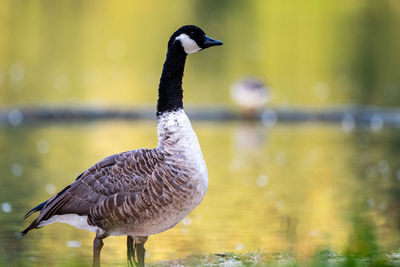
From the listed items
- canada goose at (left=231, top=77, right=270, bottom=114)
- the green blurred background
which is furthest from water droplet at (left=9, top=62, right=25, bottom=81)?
canada goose at (left=231, top=77, right=270, bottom=114)

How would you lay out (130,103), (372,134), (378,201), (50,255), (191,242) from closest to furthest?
(50,255) < (191,242) < (378,201) < (372,134) < (130,103)

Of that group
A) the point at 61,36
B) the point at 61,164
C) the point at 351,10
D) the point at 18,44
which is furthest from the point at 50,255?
the point at 351,10

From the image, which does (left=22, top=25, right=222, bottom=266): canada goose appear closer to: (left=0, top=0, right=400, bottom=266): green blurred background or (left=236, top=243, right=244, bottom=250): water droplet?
(left=0, top=0, right=400, bottom=266): green blurred background

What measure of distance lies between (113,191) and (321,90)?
895 inches

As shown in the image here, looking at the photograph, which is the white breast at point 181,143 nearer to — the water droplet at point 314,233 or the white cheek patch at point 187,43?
the white cheek patch at point 187,43

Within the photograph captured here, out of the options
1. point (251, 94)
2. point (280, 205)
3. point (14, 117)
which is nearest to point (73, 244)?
point (280, 205)

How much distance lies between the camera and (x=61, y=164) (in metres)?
14.9

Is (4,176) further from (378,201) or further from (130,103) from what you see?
(130,103)

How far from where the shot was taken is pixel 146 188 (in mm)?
6176

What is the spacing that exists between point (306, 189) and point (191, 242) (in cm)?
427

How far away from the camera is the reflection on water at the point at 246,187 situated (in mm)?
8930

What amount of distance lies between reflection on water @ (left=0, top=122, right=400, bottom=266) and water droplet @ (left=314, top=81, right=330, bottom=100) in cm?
632

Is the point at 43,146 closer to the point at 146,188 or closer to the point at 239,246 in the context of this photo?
the point at 239,246

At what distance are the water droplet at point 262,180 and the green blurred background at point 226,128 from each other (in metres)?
0.04
